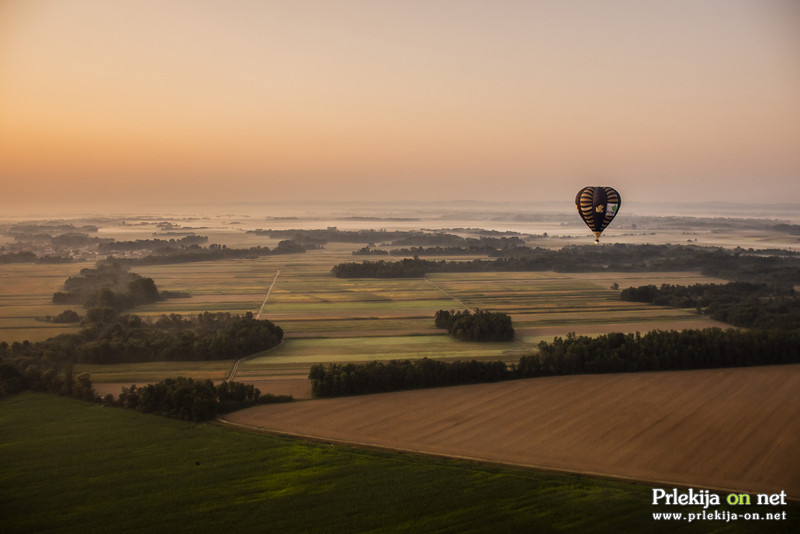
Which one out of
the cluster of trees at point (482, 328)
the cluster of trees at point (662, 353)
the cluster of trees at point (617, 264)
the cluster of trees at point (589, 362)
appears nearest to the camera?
the cluster of trees at point (589, 362)

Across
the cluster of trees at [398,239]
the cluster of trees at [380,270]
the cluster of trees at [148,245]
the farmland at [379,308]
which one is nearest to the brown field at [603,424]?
the farmland at [379,308]

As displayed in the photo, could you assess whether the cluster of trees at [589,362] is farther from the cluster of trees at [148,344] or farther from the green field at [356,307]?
the cluster of trees at [148,344]

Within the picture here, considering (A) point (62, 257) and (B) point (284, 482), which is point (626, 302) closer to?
(B) point (284, 482)

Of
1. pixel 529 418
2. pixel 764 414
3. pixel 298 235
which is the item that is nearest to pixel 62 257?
pixel 298 235

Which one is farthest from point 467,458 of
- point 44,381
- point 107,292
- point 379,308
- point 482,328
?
point 107,292

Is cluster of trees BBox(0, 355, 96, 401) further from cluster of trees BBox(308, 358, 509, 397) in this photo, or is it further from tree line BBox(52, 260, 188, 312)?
tree line BBox(52, 260, 188, 312)

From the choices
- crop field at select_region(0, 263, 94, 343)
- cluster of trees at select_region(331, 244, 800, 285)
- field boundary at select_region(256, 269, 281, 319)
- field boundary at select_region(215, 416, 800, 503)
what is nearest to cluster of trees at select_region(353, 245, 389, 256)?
cluster of trees at select_region(331, 244, 800, 285)
